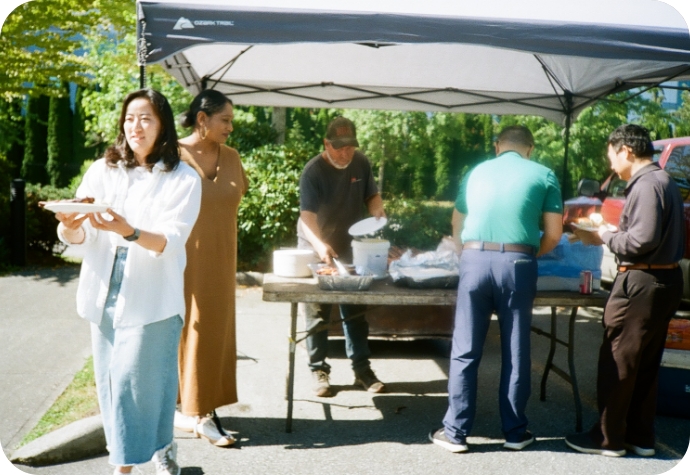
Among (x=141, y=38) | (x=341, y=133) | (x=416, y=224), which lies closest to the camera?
(x=141, y=38)

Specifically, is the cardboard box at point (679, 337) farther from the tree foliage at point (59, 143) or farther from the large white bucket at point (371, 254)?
the tree foliage at point (59, 143)

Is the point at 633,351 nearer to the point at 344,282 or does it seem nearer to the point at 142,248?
the point at 344,282

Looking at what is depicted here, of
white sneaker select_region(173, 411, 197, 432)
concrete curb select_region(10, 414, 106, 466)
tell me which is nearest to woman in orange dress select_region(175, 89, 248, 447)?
white sneaker select_region(173, 411, 197, 432)

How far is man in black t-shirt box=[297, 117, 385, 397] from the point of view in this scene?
15.5 feet

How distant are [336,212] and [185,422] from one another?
5.98ft

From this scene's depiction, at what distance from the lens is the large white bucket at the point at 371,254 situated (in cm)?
414

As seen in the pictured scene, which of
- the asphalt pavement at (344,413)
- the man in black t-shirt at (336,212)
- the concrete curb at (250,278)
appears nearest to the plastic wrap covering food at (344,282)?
the man in black t-shirt at (336,212)

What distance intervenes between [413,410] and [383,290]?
42.1 inches

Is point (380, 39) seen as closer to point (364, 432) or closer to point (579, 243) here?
point (579, 243)

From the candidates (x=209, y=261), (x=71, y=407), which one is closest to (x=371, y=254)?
(x=209, y=261)

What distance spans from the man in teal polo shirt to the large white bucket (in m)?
0.61

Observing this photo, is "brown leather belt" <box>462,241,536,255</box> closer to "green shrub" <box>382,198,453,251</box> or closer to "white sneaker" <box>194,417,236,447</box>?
"white sneaker" <box>194,417,236,447</box>

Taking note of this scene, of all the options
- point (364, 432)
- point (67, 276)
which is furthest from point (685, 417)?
point (67, 276)

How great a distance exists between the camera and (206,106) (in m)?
3.64
